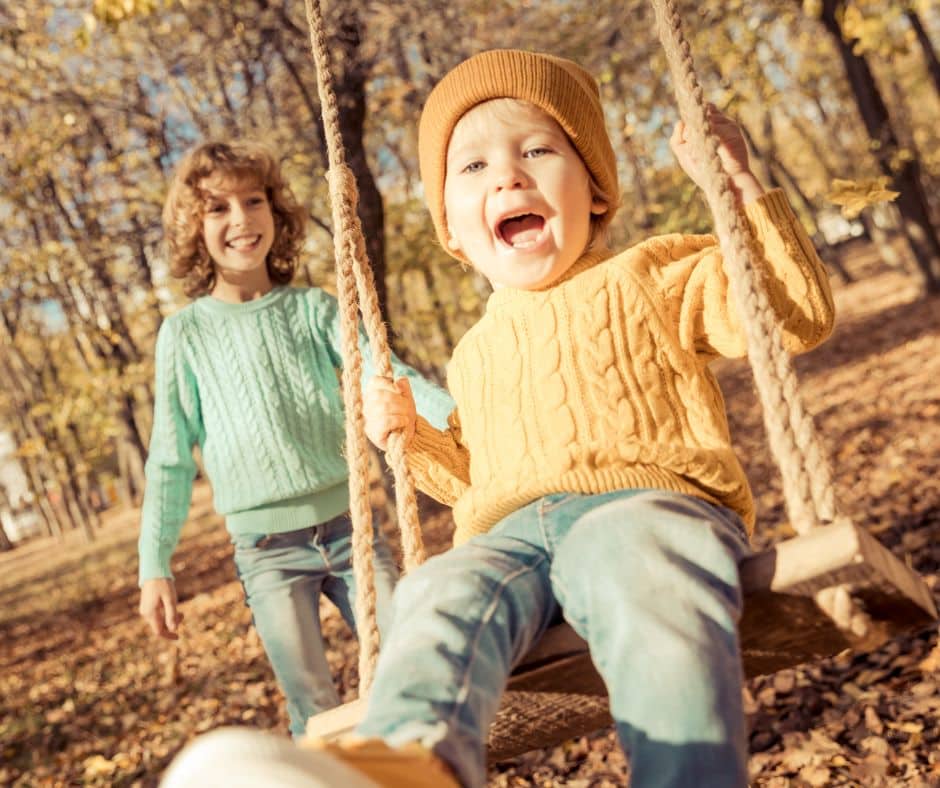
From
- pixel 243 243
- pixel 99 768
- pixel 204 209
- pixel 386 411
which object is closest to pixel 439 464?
pixel 386 411

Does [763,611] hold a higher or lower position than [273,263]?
lower

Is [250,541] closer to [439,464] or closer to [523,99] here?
[439,464]

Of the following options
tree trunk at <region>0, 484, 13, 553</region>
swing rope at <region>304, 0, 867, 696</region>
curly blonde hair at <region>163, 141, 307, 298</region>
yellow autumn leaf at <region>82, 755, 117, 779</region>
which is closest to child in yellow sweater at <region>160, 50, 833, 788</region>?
swing rope at <region>304, 0, 867, 696</region>

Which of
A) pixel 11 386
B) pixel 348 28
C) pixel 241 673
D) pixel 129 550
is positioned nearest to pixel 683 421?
pixel 241 673

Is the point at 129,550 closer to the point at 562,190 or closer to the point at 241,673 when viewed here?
the point at 241,673

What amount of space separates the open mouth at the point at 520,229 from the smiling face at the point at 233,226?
4.13ft

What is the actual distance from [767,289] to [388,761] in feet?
3.88

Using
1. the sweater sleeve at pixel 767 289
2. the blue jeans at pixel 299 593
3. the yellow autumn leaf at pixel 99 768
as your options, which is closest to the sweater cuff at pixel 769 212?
the sweater sleeve at pixel 767 289

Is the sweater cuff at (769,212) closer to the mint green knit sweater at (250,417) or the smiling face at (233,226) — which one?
the mint green knit sweater at (250,417)

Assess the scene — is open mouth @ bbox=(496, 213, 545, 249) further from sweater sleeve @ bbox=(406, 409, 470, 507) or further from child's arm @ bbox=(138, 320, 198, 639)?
child's arm @ bbox=(138, 320, 198, 639)

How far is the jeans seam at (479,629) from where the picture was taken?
1.32 meters

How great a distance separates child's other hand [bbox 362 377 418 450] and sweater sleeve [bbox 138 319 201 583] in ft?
3.51

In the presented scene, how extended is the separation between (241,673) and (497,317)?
472 cm

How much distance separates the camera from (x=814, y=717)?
3.29 metres
